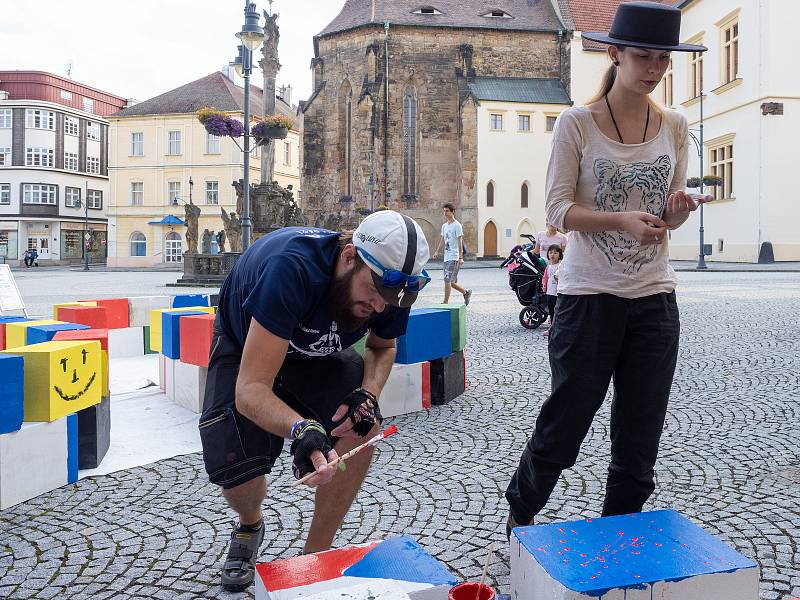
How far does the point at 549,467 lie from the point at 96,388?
2696 mm

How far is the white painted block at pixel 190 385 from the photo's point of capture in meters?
5.59

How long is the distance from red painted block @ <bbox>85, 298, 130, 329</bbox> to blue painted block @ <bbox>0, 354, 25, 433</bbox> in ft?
16.6

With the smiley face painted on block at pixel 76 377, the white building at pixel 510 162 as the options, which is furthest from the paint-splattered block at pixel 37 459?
the white building at pixel 510 162

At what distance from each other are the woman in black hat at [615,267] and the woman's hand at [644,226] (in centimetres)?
7

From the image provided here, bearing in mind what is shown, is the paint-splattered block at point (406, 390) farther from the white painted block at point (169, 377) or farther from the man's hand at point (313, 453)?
the man's hand at point (313, 453)

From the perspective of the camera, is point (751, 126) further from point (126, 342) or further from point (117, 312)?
point (126, 342)

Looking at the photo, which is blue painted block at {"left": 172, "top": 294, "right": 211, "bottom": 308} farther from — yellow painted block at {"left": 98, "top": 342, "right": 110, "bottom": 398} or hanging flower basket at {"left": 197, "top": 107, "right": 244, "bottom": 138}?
hanging flower basket at {"left": 197, "top": 107, "right": 244, "bottom": 138}

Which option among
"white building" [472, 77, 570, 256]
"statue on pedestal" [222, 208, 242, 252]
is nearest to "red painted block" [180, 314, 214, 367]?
"statue on pedestal" [222, 208, 242, 252]

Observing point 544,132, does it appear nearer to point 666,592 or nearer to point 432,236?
point 432,236

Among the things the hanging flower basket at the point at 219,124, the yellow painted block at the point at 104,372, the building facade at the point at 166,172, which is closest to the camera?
Result: the yellow painted block at the point at 104,372

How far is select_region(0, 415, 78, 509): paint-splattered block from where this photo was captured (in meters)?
3.71

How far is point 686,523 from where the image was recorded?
2523 millimetres

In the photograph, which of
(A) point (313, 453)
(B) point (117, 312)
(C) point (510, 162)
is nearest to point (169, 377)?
(B) point (117, 312)

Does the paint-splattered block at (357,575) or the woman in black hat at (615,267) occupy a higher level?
the woman in black hat at (615,267)
